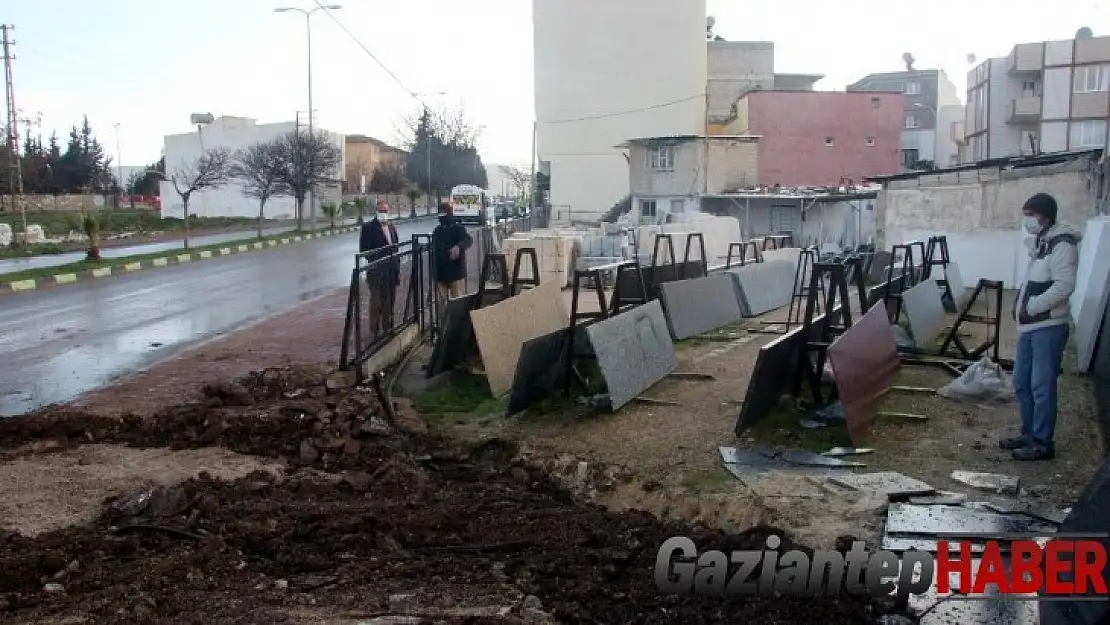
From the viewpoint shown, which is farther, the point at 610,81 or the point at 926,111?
the point at 926,111

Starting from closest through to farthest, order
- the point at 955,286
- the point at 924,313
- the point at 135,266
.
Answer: the point at 924,313 < the point at 955,286 < the point at 135,266

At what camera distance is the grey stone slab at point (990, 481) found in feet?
19.2

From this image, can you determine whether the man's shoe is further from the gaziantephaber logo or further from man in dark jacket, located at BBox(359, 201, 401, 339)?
man in dark jacket, located at BBox(359, 201, 401, 339)

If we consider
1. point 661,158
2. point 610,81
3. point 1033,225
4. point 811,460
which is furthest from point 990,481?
point 610,81

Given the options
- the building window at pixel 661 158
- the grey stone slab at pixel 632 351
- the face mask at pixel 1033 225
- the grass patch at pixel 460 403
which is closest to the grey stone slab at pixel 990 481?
the face mask at pixel 1033 225

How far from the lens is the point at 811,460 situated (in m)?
6.60

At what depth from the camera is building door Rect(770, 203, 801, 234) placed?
132 feet

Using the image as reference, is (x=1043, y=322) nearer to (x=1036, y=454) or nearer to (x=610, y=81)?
(x=1036, y=454)

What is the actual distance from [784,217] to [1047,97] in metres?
18.8

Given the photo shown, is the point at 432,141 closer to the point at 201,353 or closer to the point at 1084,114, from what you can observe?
the point at 1084,114

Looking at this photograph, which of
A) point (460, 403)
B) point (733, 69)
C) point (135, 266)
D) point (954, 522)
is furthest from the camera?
point (733, 69)

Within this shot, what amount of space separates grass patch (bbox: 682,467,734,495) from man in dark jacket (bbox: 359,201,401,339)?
4616mm

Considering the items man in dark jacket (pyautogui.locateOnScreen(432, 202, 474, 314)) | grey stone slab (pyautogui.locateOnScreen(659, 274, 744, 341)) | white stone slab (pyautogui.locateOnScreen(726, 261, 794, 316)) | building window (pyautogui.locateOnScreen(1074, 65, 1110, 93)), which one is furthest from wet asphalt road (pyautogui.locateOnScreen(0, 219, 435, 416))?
building window (pyautogui.locateOnScreen(1074, 65, 1110, 93))

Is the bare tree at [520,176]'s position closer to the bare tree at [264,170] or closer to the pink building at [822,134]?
the pink building at [822,134]
